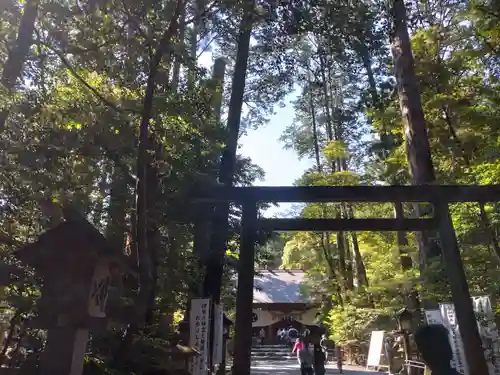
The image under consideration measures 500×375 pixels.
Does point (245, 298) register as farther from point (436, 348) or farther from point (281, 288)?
point (281, 288)

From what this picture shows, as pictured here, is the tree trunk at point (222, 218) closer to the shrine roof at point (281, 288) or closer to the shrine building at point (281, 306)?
the shrine building at point (281, 306)

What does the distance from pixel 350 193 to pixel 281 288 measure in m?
22.9

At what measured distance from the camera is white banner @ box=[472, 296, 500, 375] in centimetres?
710

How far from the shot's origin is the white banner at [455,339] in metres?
6.83

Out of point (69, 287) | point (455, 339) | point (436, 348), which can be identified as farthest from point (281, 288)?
point (436, 348)

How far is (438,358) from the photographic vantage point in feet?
6.33

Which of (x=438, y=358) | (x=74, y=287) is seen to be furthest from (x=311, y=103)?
(x=438, y=358)

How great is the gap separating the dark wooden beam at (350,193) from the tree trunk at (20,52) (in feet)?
9.25

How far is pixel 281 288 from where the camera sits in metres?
28.3

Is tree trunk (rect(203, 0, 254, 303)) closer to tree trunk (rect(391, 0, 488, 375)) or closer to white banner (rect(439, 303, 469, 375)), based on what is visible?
tree trunk (rect(391, 0, 488, 375))

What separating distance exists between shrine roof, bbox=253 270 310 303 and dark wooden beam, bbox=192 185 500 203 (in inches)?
749

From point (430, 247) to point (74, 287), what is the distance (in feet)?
23.0

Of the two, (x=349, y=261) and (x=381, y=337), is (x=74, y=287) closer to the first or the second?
(x=381, y=337)

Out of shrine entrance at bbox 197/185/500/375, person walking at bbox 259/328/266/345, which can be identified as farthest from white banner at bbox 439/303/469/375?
person walking at bbox 259/328/266/345
